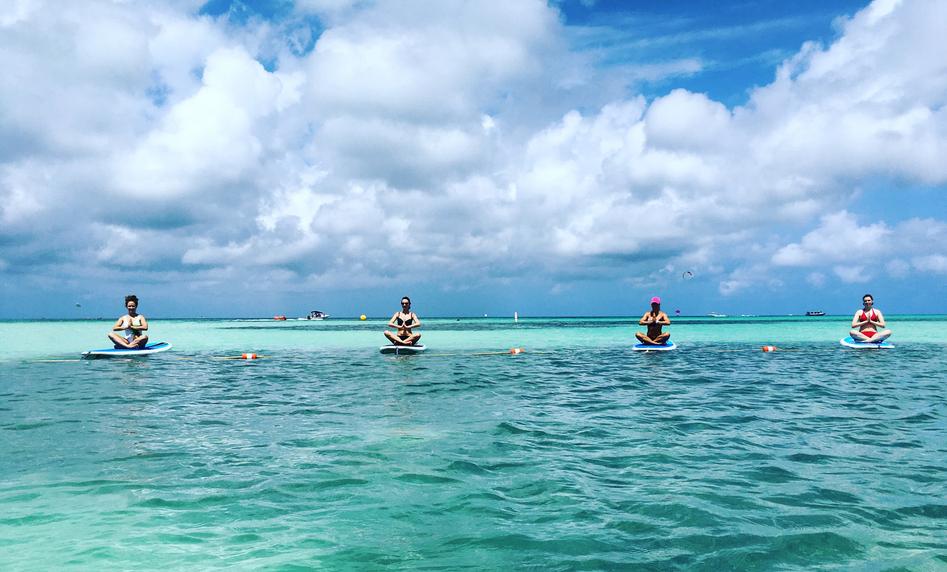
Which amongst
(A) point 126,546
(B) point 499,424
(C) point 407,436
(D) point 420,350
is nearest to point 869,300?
(D) point 420,350

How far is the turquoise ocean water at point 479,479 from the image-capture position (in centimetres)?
628

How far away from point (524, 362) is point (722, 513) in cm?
2266

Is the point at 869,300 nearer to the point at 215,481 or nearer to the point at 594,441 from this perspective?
the point at 594,441

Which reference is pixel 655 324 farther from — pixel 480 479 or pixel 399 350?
pixel 480 479

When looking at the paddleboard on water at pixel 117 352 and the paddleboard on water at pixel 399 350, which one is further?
the paddleboard on water at pixel 399 350

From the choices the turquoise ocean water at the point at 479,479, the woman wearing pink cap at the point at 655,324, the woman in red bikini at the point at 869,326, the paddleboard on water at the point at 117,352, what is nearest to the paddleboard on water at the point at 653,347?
the woman wearing pink cap at the point at 655,324

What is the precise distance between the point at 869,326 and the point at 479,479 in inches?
1333

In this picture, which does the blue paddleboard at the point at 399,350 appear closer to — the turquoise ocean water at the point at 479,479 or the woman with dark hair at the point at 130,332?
the woman with dark hair at the point at 130,332

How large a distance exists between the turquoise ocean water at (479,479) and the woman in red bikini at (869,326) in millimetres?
17108

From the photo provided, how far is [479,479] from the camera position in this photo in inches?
352

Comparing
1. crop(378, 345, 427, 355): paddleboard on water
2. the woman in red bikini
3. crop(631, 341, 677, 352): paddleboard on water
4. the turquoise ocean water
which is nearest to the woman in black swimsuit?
crop(378, 345, 427, 355): paddleboard on water

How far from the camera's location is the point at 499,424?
13.0m

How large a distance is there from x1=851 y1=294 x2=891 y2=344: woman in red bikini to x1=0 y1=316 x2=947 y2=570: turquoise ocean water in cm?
1711

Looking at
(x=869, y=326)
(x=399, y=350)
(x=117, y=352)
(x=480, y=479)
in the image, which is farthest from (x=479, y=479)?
(x=869, y=326)
